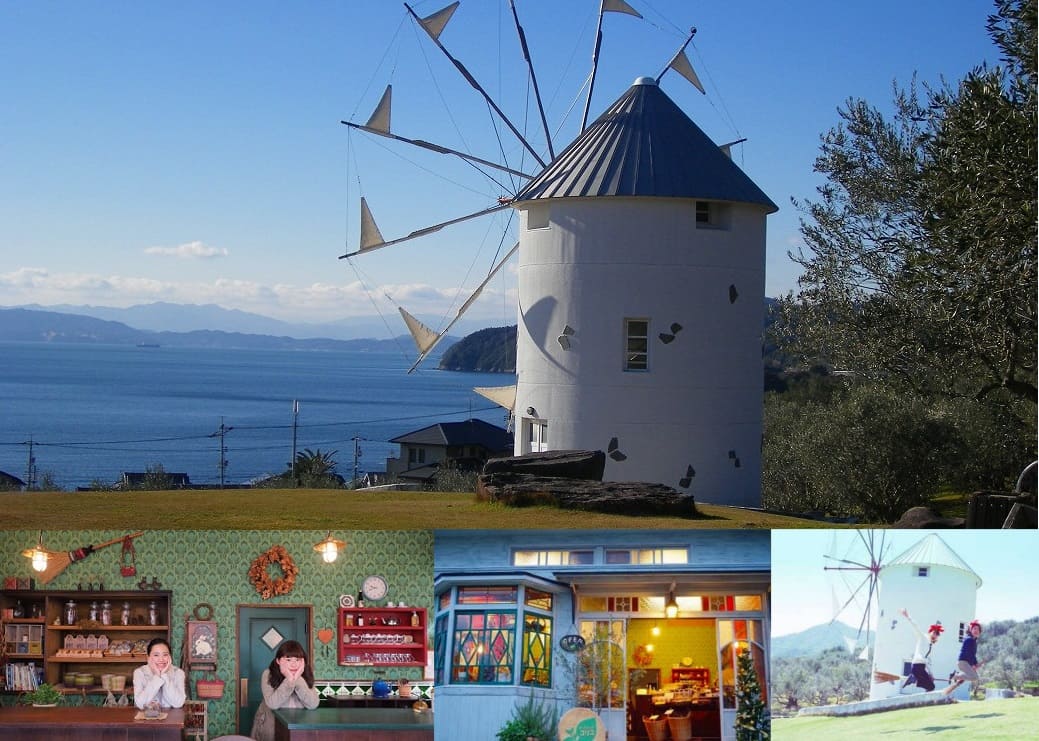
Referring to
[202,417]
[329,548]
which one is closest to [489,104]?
[329,548]

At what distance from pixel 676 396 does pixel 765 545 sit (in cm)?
1265

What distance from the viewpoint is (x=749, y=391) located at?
21.0 m

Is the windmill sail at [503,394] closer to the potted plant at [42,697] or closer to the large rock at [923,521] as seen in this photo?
the large rock at [923,521]

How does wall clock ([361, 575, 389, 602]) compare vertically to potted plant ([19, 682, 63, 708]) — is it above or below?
→ above

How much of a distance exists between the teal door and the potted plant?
1031 mm

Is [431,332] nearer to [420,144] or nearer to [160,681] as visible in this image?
[420,144]

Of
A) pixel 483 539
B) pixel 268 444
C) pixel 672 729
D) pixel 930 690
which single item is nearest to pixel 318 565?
pixel 483 539

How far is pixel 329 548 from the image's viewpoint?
7.62 meters

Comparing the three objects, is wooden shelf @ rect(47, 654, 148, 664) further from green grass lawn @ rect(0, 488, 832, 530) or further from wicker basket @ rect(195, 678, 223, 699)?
green grass lawn @ rect(0, 488, 832, 530)

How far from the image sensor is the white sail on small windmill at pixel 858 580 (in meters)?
7.48

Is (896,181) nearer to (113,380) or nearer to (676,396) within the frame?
(676,396)

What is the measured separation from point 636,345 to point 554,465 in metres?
3.82

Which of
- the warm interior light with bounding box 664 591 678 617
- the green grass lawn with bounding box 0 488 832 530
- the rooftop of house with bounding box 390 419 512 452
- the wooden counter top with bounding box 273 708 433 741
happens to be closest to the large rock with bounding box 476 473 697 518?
the green grass lawn with bounding box 0 488 832 530

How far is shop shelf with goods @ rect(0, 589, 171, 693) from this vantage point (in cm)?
758
